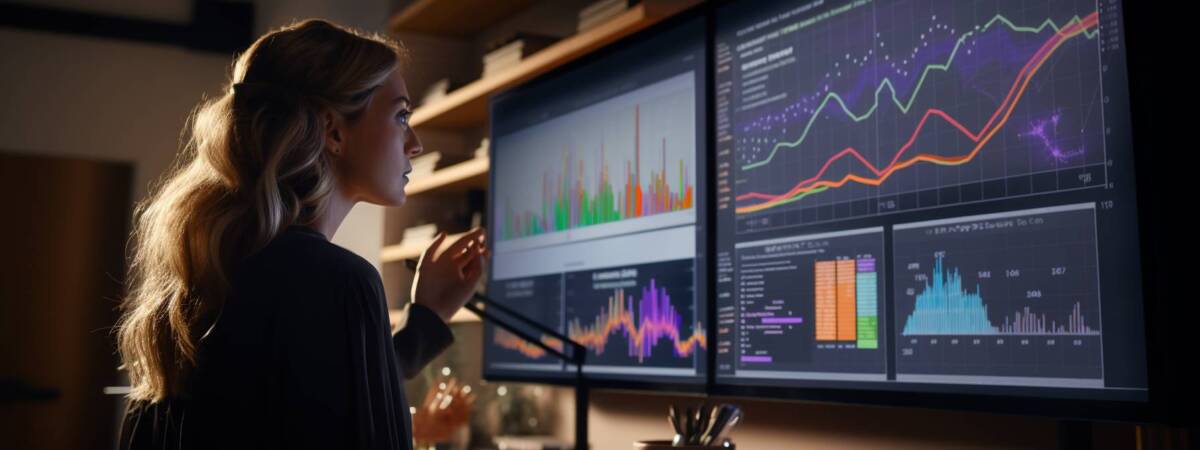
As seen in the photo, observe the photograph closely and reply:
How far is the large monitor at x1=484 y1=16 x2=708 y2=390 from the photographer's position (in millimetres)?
2119

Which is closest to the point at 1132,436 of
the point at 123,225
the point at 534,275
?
the point at 534,275

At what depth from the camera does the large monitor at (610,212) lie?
83.4 inches

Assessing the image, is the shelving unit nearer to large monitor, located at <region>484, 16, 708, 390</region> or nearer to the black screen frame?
large monitor, located at <region>484, 16, 708, 390</region>

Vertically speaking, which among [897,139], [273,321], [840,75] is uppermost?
[840,75]

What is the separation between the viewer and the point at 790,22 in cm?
188

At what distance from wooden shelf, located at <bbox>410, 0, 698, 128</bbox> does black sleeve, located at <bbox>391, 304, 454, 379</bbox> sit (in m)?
0.85

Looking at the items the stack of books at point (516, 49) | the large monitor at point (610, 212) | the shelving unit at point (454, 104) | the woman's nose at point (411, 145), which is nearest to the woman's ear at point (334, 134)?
the woman's nose at point (411, 145)

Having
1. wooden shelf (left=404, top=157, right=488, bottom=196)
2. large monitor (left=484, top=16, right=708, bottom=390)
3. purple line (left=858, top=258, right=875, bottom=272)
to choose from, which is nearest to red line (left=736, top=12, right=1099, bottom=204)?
purple line (left=858, top=258, right=875, bottom=272)

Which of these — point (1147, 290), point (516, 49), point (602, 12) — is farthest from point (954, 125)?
point (516, 49)

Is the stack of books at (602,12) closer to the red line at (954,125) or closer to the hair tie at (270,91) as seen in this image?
the red line at (954,125)

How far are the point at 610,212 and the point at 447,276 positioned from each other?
582 millimetres

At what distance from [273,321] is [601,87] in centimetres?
134

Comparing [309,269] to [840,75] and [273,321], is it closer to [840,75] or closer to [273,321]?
[273,321]

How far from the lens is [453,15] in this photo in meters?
3.49
